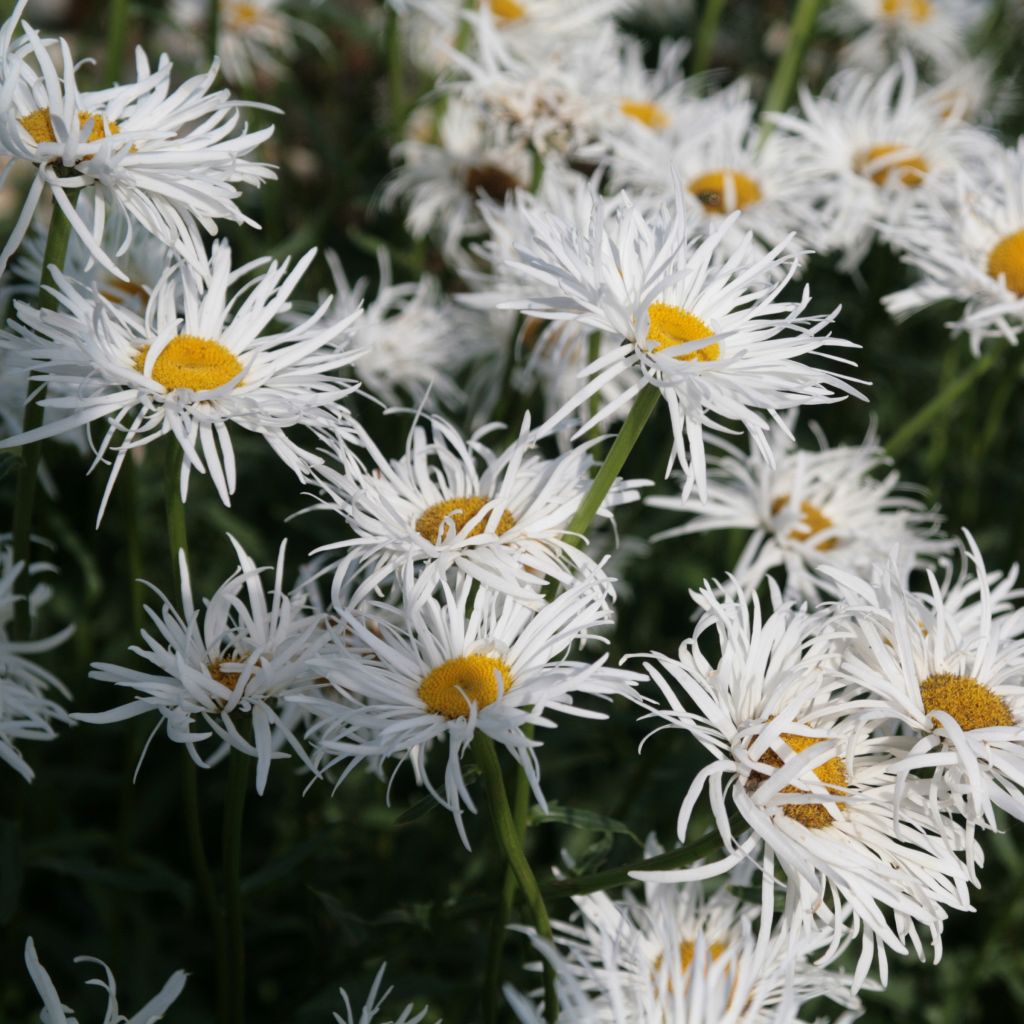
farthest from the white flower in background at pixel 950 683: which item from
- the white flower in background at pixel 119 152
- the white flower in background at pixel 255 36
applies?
the white flower in background at pixel 255 36

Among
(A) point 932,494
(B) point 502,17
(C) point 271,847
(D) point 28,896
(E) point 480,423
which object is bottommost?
(D) point 28,896

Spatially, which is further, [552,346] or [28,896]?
[28,896]

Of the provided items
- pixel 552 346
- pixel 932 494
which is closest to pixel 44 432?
pixel 552 346

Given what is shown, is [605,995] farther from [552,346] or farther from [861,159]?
[861,159]

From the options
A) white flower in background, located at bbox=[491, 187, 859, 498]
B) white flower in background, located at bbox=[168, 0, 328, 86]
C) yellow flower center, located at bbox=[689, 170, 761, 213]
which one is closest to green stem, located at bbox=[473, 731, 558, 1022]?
white flower in background, located at bbox=[491, 187, 859, 498]

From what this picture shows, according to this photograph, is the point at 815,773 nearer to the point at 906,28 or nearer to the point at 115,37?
the point at 115,37

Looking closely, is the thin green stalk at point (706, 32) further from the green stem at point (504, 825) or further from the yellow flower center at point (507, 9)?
the green stem at point (504, 825)

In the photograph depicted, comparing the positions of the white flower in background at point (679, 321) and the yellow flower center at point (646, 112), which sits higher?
the white flower in background at point (679, 321)

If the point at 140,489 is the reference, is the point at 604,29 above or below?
above
